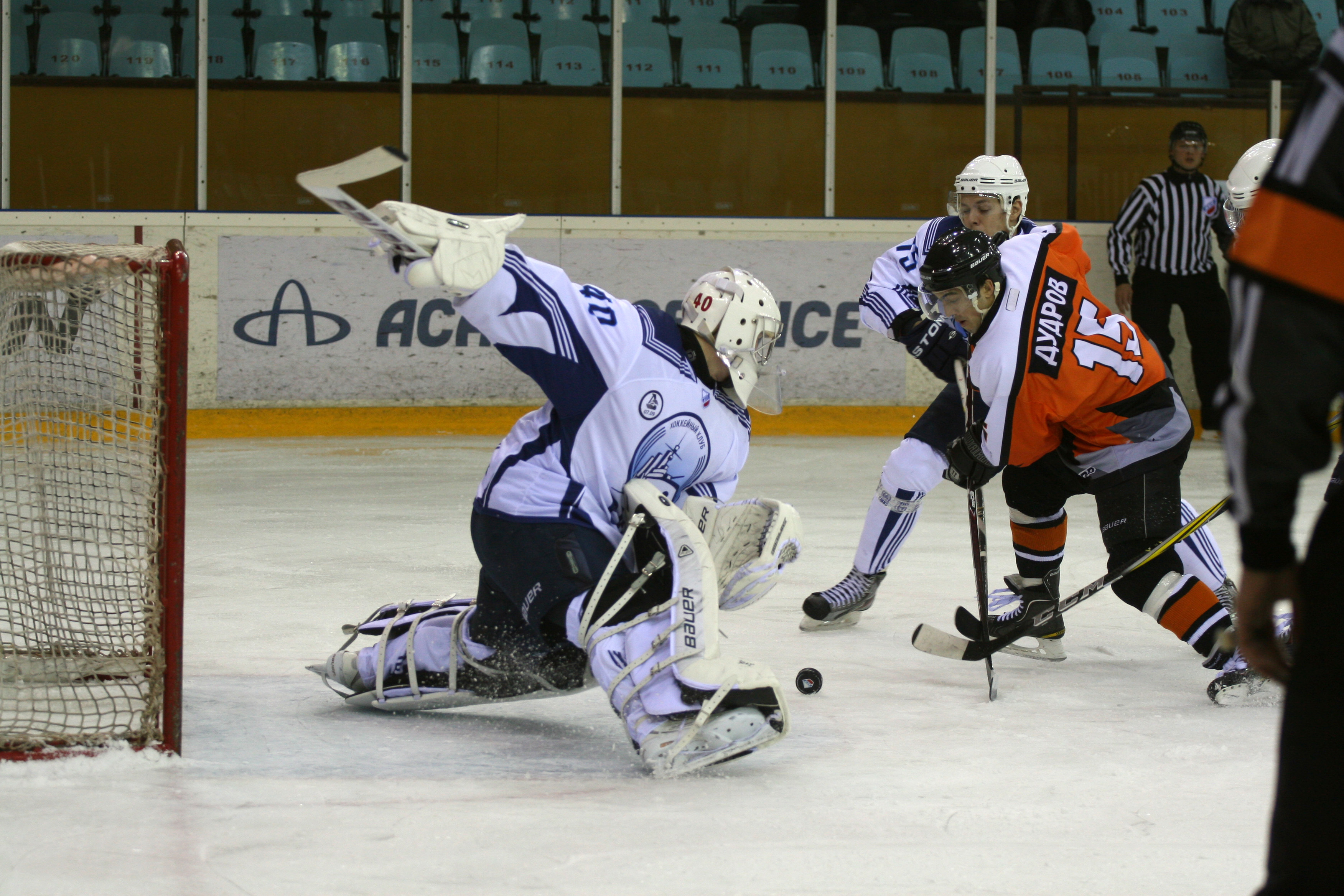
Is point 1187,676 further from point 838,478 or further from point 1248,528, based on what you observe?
point 838,478

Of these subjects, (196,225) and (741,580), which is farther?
(196,225)

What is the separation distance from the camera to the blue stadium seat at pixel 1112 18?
8.05 meters

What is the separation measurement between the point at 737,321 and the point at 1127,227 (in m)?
5.07

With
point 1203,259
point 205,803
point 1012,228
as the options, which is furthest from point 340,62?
point 205,803

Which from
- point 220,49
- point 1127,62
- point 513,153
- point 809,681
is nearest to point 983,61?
point 1127,62

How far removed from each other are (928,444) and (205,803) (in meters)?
1.85

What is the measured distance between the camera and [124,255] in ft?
7.13

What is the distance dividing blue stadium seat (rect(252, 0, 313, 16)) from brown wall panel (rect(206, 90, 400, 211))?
0.36m

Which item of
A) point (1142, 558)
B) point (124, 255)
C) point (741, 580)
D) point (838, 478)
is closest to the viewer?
point (124, 255)

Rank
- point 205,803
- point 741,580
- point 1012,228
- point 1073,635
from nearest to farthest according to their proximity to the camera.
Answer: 1. point 205,803
2. point 741,580
3. point 1073,635
4. point 1012,228

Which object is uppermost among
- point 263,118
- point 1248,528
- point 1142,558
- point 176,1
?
point 176,1

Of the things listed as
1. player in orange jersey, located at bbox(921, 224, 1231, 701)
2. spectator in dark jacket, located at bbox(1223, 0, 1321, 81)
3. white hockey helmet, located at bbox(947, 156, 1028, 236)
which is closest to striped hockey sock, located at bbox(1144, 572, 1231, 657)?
player in orange jersey, located at bbox(921, 224, 1231, 701)

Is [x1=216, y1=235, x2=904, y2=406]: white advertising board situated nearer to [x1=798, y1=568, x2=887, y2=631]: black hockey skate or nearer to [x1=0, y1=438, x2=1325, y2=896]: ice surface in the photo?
[x1=0, y1=438, x2=1325, y2=896]: ice surface

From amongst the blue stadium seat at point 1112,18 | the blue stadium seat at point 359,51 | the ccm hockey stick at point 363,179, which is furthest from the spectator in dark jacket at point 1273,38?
Result: the ccm hockey stick at point 363,179
